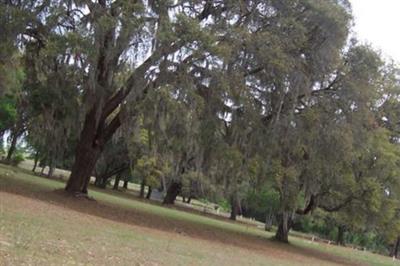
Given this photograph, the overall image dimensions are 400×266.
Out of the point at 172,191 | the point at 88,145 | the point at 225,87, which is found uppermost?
the point at 225,87

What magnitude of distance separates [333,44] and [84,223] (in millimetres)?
12144

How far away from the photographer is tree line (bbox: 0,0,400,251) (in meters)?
19.0

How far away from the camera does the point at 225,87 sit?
19312 mm

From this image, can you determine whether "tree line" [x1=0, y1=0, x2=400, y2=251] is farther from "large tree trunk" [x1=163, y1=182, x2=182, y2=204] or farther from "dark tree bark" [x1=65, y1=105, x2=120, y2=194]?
"large tree trunk" [x1=163, y1=182, x2=182, y2=204]

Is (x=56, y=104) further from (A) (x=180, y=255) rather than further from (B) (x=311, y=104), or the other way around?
(A) (x=180, y=255)

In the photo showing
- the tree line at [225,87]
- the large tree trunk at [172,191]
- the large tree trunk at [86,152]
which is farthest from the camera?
the large tree trunk at [172,191]

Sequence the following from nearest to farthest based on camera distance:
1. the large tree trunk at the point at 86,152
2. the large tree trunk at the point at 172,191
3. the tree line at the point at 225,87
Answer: the tree line at the point at 225,87 → the large tree trunk at the point at 86,152 → the large tree trunk at the point at 172,191

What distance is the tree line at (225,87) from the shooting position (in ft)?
62.2

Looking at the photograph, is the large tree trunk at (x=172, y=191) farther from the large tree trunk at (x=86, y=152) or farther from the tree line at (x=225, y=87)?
the large tree trunk at (x=86, y=152)

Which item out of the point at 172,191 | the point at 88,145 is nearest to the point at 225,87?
the point at 88,145

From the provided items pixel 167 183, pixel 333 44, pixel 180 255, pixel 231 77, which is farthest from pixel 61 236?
pixel 167 183

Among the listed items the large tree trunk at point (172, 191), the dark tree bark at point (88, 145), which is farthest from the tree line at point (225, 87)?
the large tree trunk at point (172, 191)

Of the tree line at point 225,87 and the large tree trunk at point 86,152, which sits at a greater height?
the tree line at point 225,87

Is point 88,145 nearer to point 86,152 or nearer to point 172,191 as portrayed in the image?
point 86,152
